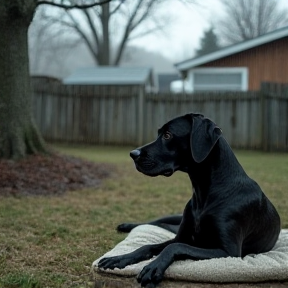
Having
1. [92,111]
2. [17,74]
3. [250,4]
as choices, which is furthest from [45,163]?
[250,4]

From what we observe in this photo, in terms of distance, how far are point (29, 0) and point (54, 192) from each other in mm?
2952

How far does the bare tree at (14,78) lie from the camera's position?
7.34 metres

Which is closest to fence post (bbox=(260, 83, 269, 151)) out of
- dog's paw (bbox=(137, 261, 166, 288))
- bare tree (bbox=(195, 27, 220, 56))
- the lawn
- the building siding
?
the building siding

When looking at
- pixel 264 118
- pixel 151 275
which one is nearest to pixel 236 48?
pixel 264 118

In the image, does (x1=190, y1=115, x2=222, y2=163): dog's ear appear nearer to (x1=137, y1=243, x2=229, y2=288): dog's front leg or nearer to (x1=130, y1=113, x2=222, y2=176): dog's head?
(x1=130, y1=113, x2=222, y2=176): dog's head

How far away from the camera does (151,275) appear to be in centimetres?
281

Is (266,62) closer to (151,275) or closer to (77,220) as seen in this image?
(77,220)

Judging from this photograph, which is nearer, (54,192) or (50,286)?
(50,286)

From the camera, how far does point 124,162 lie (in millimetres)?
10602

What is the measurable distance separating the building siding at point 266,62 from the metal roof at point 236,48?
26 centimetres

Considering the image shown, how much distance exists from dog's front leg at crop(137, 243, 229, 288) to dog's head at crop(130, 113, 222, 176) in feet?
1.62

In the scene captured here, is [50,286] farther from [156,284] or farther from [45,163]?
[45,163]

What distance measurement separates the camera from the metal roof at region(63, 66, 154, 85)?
968 inches

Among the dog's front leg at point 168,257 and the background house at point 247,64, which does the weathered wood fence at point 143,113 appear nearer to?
the background house at point 247,64
